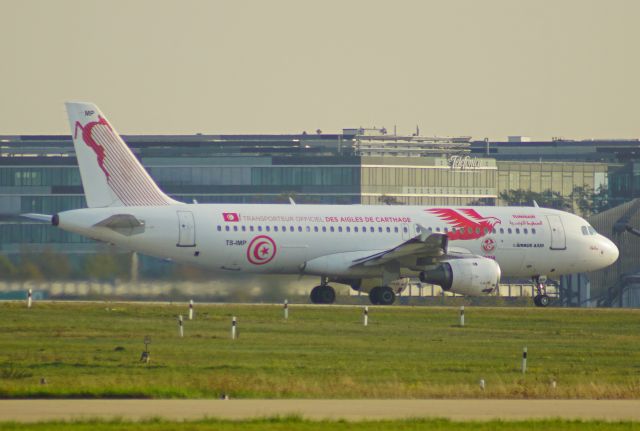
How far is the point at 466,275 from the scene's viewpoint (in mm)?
54188

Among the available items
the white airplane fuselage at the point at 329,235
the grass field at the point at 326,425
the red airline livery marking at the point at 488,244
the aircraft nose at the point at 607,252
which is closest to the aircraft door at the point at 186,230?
the white airplane fuselage at the point at 329,235

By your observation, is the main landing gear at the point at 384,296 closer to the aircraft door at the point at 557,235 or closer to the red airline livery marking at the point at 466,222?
the red airline livery marking at the point at 466,222

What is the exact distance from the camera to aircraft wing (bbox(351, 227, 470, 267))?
53.8m

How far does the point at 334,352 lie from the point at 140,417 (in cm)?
1412

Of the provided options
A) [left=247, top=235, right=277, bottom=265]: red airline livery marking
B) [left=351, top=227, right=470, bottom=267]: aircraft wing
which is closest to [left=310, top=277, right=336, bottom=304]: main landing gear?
[left=351, top=227, right=470, bottom=267]: aircraft wing

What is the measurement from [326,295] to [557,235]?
1047 centimetres

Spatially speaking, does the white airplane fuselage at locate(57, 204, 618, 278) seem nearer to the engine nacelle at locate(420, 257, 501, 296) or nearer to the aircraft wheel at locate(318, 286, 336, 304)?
the engine nacelle at locate(420, 257, 501, 296)

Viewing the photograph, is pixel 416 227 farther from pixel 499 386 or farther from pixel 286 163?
pixel 286 163

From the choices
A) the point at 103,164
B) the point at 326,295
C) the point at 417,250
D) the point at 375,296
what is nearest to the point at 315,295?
the point at 326,295

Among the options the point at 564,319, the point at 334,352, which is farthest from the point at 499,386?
the point at 564,319

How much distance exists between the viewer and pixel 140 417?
22.3m

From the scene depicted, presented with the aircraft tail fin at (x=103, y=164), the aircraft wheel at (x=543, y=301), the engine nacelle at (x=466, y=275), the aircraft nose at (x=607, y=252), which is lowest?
the aircraft wheel at (x=543, y=301)

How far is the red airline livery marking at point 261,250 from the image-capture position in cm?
5353

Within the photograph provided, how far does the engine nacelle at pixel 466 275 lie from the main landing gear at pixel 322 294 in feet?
14.7
